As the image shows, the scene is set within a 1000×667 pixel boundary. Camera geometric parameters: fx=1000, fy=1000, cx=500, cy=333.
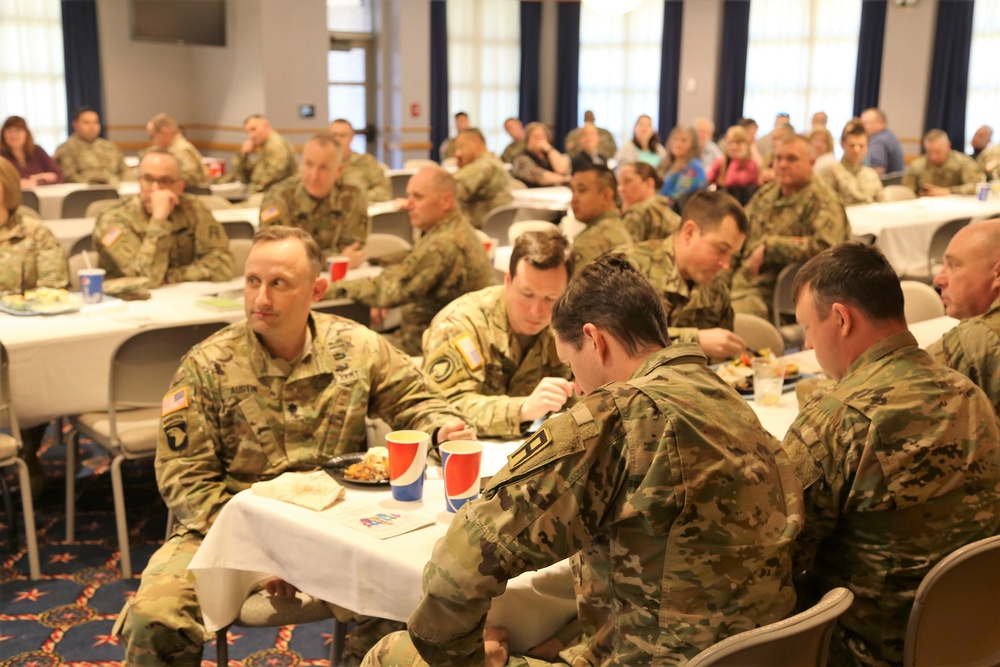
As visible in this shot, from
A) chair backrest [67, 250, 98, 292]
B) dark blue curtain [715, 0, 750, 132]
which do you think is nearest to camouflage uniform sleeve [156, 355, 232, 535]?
chair backrest [67, 250, 98, 292]

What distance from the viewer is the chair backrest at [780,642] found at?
1.48 meters

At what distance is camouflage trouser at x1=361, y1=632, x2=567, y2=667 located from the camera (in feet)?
6.16

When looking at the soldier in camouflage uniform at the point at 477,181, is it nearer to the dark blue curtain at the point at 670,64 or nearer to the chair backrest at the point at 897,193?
the chair backrest at the point at 897,193

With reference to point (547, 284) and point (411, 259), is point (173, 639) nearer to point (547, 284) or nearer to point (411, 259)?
point (547, 284)

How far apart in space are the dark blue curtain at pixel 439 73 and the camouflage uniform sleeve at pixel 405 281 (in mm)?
11038

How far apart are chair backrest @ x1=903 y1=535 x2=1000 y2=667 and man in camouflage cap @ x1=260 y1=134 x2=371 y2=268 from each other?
4.57 meters

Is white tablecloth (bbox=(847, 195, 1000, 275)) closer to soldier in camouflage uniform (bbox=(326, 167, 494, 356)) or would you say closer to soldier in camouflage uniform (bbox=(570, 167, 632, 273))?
soldier in camouflage uniform (bbox=(570, 167, 632, 273))

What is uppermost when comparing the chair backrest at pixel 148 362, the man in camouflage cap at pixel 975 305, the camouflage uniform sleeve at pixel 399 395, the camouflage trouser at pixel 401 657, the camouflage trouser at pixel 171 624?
the man in camouflage cap at pixel 975 305

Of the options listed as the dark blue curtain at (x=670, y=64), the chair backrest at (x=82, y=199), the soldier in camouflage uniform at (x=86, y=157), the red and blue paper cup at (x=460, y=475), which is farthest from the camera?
the dark blue curtain at (x=670, y=64)

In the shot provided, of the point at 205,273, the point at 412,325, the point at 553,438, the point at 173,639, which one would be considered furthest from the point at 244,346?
the point at 205,273

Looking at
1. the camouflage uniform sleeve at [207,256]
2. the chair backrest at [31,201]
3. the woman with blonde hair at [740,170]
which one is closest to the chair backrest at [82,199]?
the chair backrest at [31,201]

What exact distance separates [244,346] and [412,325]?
6.94 feet

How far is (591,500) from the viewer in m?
1.53

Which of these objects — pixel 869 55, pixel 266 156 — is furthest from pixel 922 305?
pixel 869 55
